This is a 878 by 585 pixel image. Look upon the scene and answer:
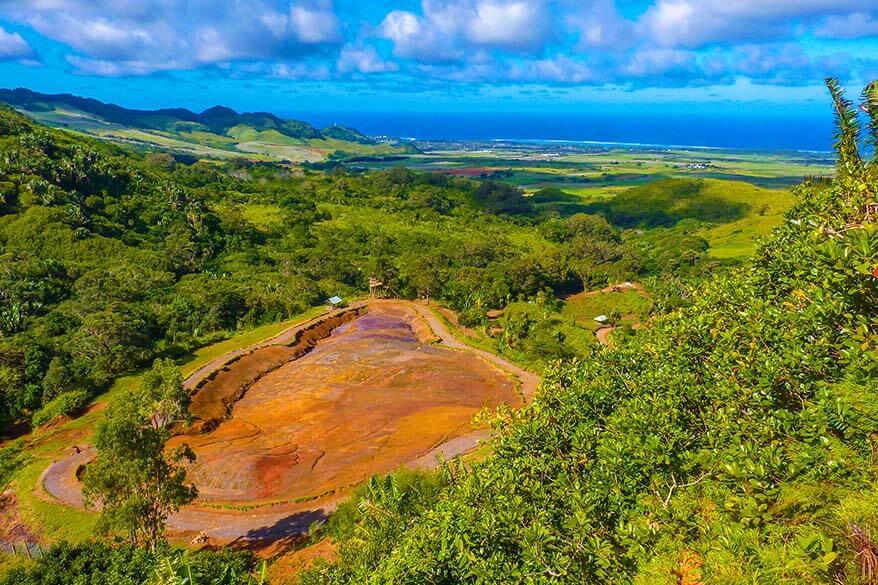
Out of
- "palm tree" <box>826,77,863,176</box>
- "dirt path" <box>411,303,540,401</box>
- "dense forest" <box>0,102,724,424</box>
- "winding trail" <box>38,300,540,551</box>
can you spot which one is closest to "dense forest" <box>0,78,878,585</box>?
"palm tree" <box>826,77,863,176</box>

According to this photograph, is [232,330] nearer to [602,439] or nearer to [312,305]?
[312,305]

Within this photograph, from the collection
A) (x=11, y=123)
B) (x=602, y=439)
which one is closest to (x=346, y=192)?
(x=11, y=123)

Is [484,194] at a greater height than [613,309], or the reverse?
[484,194]

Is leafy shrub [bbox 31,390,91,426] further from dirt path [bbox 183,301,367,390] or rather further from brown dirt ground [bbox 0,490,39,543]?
brown dirt ground [bbox 0,490,39,543]

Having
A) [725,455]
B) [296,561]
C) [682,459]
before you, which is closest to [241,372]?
[296,561]

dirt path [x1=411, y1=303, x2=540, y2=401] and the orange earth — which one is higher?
dirt path [x1=411, y1=303, x2=540, y2=401]

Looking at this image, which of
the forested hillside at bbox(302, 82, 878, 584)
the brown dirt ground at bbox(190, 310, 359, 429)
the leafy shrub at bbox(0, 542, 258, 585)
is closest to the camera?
the forested hillside at bbox(302, 82, 878, 584)
